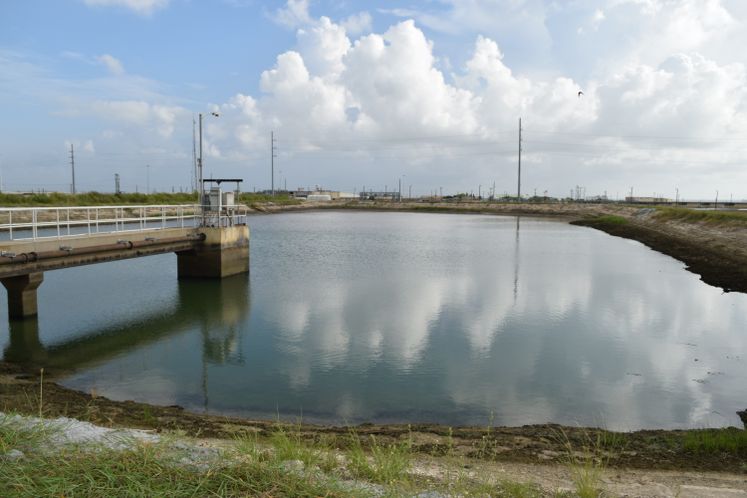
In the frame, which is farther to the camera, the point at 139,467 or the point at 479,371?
the point at 479,371

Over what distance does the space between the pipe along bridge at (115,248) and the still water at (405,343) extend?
1152 millimetres

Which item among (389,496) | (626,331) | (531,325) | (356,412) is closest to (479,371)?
(356,412)

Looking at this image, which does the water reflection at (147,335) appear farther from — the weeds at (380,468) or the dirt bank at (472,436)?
the weeds at (380,468)

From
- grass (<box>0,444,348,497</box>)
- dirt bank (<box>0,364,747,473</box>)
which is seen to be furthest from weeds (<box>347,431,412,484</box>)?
dirt bank (<box>0,364,747,473</box>)

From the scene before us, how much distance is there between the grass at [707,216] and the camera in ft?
155

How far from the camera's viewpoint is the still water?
12680mm

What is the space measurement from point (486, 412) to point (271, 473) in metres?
7.51

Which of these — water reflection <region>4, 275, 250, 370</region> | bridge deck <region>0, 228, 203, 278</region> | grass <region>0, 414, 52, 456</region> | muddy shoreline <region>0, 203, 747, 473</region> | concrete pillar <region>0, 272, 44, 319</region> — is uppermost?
bridge deck <region>0, 228, 203, 278</region>

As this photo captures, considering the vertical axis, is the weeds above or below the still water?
above

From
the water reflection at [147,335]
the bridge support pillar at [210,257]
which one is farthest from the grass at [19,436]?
the bridge support pillar at [210,257]

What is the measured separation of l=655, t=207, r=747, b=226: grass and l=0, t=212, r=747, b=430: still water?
62.0ft

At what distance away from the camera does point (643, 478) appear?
7652mm

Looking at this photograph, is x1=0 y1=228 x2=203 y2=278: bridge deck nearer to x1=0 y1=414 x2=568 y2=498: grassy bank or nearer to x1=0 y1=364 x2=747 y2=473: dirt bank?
x1=0 y1=364 x2=747 y2=473: dirt bank

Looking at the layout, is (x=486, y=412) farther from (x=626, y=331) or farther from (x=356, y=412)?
(x=626, y=331)
